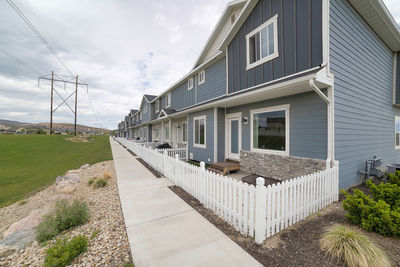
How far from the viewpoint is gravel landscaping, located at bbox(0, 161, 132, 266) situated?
235 cm

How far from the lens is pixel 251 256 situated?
2334 mm

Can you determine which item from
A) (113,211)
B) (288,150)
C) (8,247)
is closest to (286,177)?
(288,150)

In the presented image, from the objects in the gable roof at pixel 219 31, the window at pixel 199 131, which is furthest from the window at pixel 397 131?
the gable roof at pixel 219 31

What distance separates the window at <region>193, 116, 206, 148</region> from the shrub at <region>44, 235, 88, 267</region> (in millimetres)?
6982

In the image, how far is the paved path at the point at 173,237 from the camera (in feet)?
7.44

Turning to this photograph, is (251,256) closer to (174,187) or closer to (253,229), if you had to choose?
(253,229)

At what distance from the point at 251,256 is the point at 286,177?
383 centimetres

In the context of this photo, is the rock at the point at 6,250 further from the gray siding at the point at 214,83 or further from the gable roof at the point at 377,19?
the gable roof at the point at 377,19

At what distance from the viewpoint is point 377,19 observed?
5.85 metres

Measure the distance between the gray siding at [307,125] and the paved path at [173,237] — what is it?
3.84 metres

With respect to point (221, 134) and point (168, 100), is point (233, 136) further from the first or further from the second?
point (168, 100)

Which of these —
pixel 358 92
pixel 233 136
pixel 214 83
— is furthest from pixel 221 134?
pixel 358 92

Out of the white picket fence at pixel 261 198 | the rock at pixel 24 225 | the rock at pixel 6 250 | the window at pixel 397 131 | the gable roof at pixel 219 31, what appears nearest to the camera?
the rock at pixel 6 250

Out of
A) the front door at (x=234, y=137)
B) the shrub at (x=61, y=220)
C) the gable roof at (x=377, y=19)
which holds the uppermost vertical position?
the gable roof at (x=377, y=19)
